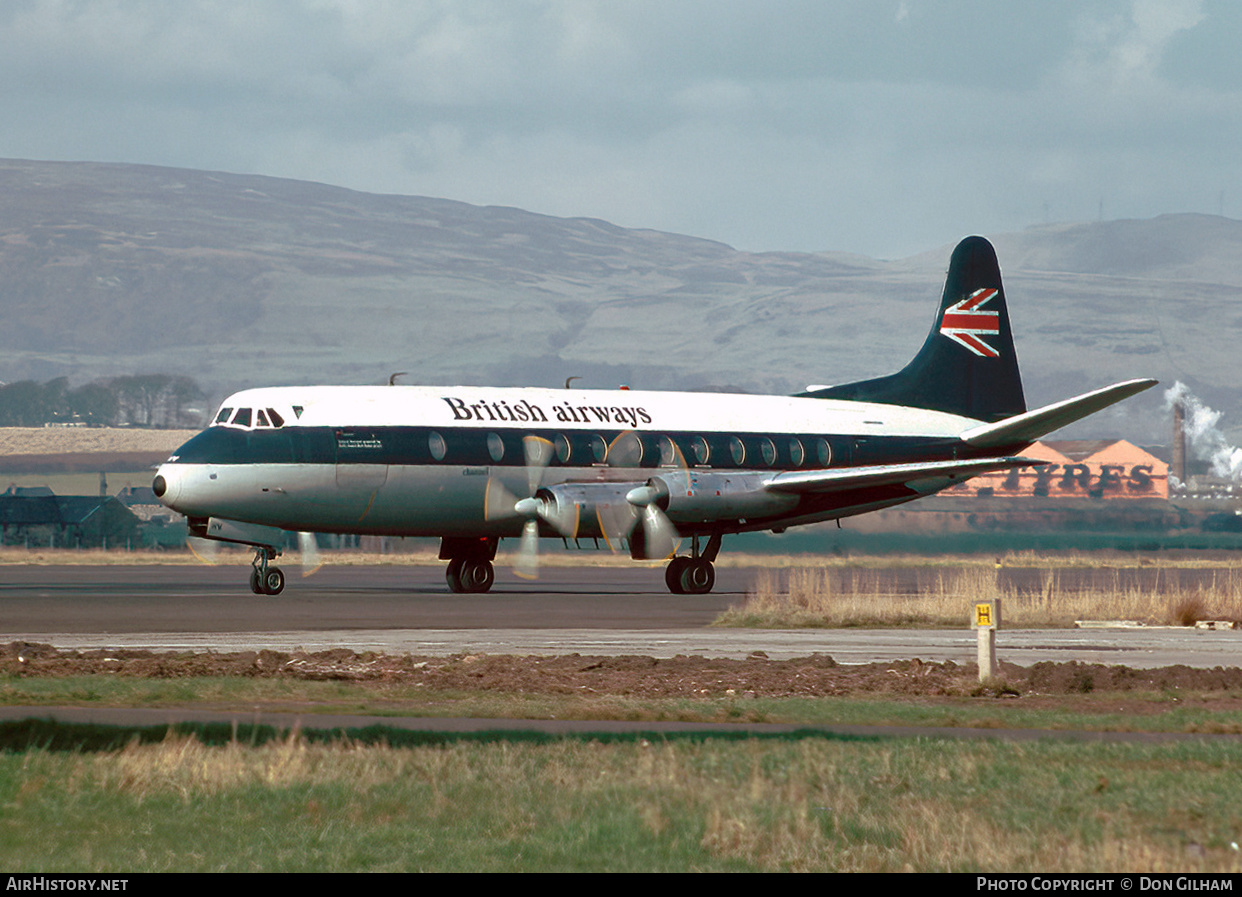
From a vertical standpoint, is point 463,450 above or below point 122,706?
above

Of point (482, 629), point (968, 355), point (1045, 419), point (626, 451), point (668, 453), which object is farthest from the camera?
point (968, 355)

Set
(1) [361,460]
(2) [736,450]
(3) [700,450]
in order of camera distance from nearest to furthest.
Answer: (1) [361,460] < (3) [700,450] < (2) [736,450]

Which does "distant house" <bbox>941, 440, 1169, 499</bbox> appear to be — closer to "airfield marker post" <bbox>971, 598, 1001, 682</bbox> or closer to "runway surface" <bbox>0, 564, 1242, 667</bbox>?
"runway surface" <bbox>0, 564, 1242, 667</bbox>

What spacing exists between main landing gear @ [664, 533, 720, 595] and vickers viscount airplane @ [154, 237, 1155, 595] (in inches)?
1.6

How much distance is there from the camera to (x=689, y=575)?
45.6 m

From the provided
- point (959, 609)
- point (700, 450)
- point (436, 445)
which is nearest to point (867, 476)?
point (700, 450)

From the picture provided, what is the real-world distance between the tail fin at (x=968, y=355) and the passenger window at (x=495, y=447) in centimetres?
1559

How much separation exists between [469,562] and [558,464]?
177 inches

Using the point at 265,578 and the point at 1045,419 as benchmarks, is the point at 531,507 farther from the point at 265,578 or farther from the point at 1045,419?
the point at 1045,419

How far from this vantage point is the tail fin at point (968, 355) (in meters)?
53.1

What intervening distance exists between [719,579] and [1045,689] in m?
36.2

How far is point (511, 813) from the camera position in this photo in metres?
12.5
